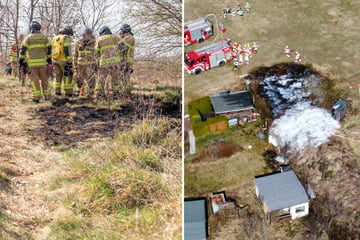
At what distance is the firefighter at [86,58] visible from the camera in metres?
7.46

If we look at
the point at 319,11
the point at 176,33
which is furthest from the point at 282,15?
the point at 176,33

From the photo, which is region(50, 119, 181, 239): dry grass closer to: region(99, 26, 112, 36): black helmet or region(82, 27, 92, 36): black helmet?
region(99, 26, 112, 36): black helmet

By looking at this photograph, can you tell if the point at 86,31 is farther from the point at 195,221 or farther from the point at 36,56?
the point at 195,221

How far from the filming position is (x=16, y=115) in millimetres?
6996

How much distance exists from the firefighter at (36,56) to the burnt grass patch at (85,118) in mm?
461

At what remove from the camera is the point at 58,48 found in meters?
7.67

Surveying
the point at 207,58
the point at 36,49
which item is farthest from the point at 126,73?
the point at 36,49

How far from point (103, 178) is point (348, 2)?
6.18 meters

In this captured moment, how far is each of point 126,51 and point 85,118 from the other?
4.86 feet

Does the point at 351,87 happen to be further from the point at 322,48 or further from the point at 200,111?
the point at 200,111

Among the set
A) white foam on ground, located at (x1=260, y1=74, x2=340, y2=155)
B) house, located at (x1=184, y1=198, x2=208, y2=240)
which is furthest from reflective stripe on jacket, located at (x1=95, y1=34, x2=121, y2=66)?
house, located at (x1=184, y1=198, x2=208, y2=240)

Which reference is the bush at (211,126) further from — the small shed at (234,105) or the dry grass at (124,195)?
the dry grass at (124,195)

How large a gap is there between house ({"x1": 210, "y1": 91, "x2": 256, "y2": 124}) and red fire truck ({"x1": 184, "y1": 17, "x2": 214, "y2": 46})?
158cm

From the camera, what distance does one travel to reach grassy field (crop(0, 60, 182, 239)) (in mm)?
3473
